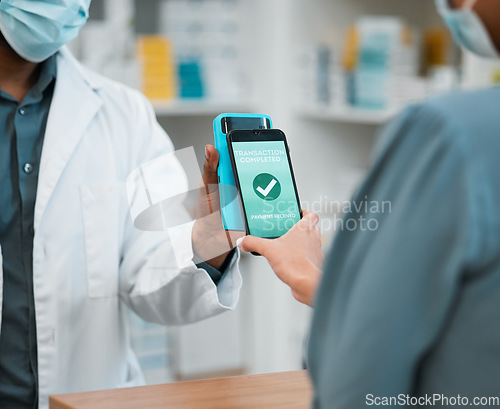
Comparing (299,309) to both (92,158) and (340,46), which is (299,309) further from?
(92,158)

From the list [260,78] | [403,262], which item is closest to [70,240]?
[403,262]

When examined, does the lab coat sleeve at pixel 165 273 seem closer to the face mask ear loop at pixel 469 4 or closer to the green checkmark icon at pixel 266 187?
the green checkmark icon at pixel 266 187

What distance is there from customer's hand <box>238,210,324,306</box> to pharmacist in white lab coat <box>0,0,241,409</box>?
215 millimetres

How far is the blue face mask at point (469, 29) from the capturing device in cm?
50

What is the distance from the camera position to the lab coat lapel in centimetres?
110

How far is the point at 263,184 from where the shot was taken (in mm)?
870

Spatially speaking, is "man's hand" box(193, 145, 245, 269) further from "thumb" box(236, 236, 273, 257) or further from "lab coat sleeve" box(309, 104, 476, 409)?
"lab coat sleeve" box(309, 104, 476, 409)

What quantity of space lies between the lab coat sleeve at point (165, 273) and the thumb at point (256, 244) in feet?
0.60

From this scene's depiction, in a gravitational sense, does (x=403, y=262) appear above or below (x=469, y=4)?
below

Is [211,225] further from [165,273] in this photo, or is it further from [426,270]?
[426,270]

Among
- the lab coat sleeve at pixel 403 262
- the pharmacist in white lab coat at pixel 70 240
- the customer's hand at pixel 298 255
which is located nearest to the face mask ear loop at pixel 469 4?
the lab coat sleeve at pixel 403 262

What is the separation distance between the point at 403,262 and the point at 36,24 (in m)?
0.81

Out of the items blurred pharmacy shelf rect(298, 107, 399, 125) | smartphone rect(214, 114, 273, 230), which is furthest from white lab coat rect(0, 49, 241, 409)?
blurred pharmacy shelf rect(298, 107, 399, 125)

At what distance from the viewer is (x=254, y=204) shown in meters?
0.86
